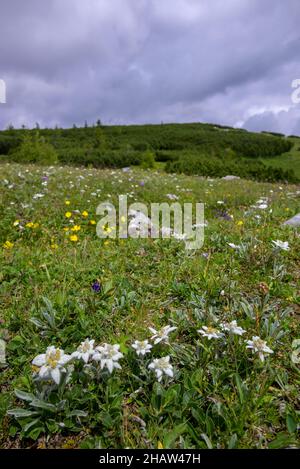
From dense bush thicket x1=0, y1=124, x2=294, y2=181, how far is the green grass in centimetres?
2054

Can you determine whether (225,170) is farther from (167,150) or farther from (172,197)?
(167,150)

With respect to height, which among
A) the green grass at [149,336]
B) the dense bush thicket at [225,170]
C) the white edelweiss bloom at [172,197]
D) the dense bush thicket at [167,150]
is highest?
the dense bush thicket at [167,150]

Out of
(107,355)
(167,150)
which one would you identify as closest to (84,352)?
(107,355)

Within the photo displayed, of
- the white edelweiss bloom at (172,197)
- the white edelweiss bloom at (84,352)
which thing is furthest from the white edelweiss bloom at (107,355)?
the white edelweiss bloom at (172,197)

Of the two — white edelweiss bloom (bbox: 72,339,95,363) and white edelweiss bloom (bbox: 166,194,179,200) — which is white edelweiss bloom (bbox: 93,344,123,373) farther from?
white edelweiss bloom (bbox: 166,194,179,200)

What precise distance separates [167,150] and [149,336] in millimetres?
74811

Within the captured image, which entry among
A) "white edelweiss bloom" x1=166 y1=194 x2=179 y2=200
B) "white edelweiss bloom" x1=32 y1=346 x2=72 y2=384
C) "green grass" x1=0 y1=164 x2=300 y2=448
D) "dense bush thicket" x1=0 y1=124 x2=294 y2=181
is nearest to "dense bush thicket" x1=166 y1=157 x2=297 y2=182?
"dense bush thicket" x1=0 y1=124 x2=294 y2=181

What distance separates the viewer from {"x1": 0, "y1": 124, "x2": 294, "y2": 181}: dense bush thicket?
29.5 meters

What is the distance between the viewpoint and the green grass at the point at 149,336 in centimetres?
221

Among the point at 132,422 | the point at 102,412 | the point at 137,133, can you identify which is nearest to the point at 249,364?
the point at 132,422

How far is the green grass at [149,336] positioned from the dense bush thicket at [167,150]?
2054 centimetres

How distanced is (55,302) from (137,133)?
4136 inches

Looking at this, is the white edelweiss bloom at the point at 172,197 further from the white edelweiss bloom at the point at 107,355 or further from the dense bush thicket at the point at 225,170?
the dense bush thicket at the point at 225,170
